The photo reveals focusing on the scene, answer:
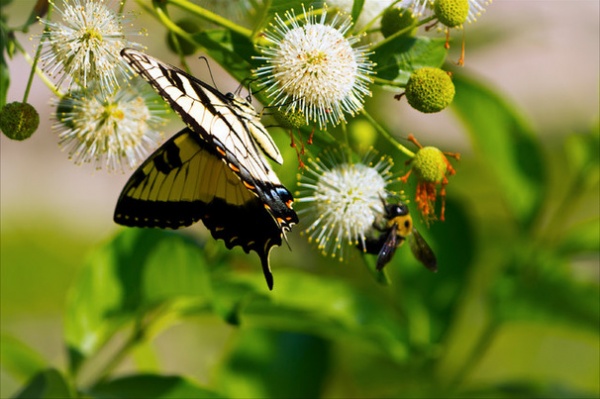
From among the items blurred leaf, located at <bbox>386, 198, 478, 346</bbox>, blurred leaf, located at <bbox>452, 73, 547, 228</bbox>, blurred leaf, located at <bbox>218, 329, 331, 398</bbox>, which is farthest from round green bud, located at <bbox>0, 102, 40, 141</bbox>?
blurred leaf, located at <bbox>452, 73, 547, 228</bbox>

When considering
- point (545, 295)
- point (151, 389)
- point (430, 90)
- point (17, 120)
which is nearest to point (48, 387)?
point (151, 389)

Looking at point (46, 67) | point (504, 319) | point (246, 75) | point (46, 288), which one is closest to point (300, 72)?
point (246, 75)

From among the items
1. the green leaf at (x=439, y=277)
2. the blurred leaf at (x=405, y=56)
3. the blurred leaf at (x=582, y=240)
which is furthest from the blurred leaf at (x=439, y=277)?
the blurred leaf at (x=405, y=56)

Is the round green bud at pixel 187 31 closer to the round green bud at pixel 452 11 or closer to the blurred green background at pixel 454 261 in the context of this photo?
the blurred green background at pixel 454 261

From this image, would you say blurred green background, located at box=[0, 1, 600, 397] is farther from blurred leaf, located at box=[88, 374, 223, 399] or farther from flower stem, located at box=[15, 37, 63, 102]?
blurred leaf, located at box=[88, 374, 223, 399]

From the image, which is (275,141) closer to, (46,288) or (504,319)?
(504,319)

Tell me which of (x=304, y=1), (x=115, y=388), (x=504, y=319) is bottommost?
(x=115, y=388)

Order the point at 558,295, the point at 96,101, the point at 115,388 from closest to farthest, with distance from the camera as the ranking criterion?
the point at 96,101
the point at 115,388
the point at 558,295
